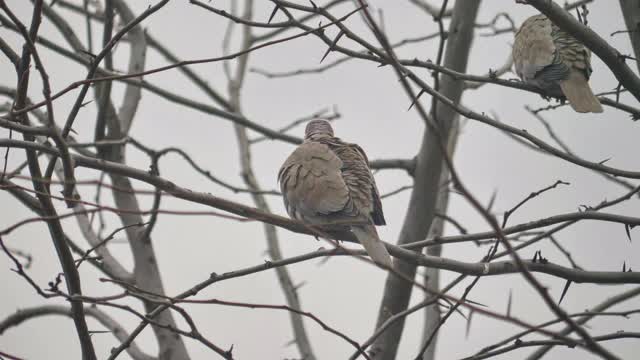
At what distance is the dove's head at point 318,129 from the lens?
5.86 metres

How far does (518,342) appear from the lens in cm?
280

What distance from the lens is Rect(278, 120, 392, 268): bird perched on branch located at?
4.20 meters

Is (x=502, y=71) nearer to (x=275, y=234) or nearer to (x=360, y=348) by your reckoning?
(x=275, y=234)

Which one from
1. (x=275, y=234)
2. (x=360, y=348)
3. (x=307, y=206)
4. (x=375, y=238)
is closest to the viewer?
(x=360, y=348)

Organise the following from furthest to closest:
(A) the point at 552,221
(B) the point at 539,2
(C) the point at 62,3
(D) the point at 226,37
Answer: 1. (D) the point at 226,37
2. (C) the point at 62,3
3. (A) the point at 552,221
4. (B) the point at 539,2

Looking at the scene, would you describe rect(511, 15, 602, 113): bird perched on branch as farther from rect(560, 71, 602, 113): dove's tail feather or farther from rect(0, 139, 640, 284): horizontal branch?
rect(0, 139, 640, 284): horizontal branch

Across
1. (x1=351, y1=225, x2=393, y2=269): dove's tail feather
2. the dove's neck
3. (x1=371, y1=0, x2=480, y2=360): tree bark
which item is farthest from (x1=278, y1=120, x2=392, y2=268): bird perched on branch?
(x1=371, y1=0, x2=480, y2=360): tree bark

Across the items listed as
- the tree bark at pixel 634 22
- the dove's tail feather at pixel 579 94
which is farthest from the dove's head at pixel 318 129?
the tree bark at pixel 634 22

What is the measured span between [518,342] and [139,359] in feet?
11.2

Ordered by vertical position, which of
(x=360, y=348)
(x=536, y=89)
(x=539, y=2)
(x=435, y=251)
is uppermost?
(x=536, y=89)

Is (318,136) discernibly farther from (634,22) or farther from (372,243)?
(634,22)

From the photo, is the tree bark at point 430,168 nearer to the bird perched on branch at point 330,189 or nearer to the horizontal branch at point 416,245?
the bird perched on branch at point 330,189

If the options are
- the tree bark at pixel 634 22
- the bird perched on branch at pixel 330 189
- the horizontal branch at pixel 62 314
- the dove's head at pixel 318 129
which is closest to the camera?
the tree bark at pixel 634 22

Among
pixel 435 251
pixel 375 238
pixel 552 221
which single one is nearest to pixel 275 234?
pixel 435 251
